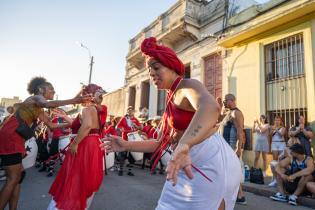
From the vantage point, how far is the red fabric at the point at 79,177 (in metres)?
3.39

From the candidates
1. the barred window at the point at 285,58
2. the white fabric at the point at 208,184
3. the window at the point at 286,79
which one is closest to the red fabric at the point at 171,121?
the white fabric at the point at 208,184

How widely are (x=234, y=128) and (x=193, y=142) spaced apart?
4.35 metres

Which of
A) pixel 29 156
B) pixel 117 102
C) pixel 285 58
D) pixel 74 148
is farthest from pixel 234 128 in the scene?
pixel 117 102

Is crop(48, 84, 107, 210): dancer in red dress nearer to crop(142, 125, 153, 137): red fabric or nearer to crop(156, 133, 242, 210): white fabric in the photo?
crop(156, 133, 242, 210): white fabric

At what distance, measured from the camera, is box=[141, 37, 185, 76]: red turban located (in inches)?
74.2

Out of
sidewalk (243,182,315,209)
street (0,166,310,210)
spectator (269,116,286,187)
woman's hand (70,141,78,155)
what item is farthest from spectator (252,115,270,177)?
woman's hand (70,141,78,155)

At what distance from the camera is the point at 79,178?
3.56m

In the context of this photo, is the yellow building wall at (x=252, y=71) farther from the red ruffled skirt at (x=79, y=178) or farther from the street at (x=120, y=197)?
the red ruffled skirt at (x=79, y=178)

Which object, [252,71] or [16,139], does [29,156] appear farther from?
[252,71]

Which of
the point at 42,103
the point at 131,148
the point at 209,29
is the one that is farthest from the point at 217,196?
the point at 209,29

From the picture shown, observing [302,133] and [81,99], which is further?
[302,133]

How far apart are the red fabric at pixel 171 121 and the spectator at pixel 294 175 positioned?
16.2ft

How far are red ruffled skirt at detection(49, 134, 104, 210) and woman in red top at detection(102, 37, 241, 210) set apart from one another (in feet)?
6.19

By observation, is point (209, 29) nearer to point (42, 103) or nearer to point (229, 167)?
point (42, 103)
